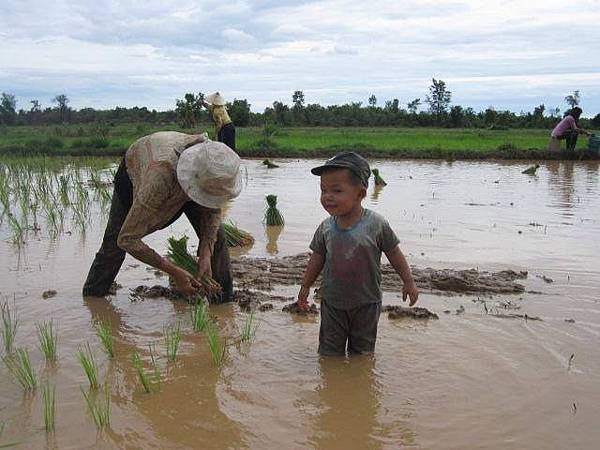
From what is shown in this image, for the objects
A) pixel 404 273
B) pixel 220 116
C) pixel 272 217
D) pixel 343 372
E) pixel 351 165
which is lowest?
pixel 343 372

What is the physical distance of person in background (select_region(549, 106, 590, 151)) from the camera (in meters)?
16.1

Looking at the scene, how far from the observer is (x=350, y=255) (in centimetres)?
295

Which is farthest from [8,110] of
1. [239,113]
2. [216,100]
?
[216,100]

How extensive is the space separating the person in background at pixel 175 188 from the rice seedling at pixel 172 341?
0.85 ft

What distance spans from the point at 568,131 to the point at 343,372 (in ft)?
50.5

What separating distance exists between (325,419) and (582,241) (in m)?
4.48

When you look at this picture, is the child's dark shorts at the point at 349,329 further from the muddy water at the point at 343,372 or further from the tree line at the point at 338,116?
the tree line at the point at 338,116

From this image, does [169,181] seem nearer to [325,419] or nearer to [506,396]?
[325,419]

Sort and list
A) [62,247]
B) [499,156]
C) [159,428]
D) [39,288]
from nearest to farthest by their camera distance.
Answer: [159,428]
[39,288]
[62,247]
[499,156]

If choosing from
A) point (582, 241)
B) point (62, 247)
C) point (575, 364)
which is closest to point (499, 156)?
point (582, 241)

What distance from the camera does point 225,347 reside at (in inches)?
128

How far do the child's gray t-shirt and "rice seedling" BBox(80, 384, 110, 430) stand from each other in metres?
1.13

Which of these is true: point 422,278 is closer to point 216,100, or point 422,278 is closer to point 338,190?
point 338,190

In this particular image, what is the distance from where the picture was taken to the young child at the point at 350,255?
2.85 meters
